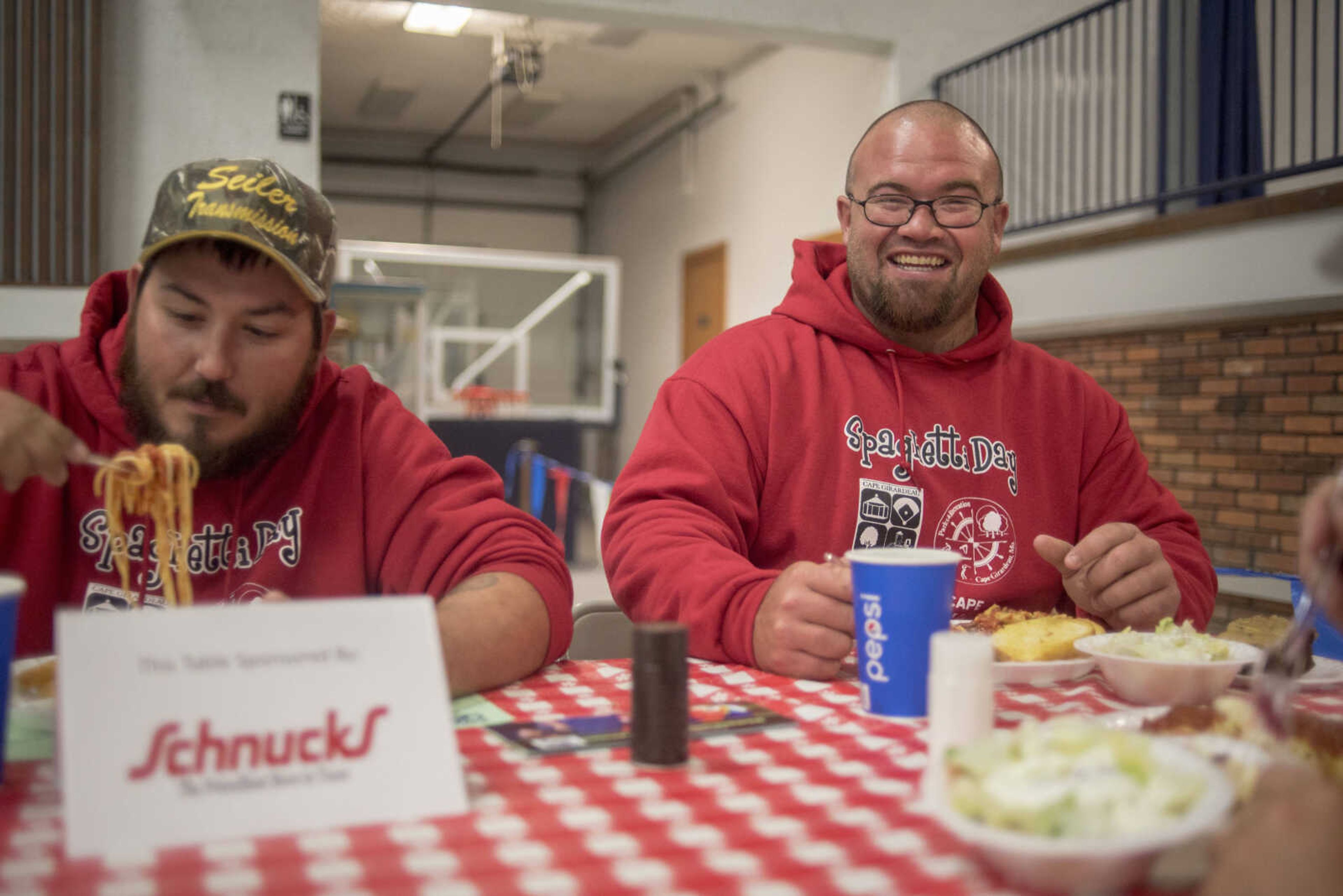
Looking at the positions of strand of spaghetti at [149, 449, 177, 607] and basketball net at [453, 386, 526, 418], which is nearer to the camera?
strand of spaghetti at [149, 449, 177, 607]

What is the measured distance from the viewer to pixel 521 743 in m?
0.95

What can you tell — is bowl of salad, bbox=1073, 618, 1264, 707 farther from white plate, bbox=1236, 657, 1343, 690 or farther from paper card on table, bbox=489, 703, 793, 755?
paper card on table, bbox=489, 703, 793, 755

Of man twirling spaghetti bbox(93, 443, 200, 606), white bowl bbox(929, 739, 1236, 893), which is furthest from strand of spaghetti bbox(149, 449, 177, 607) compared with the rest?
white bowl bbox(929, 739, 1236, 893)

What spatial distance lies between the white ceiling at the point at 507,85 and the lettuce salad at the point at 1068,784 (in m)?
6.33

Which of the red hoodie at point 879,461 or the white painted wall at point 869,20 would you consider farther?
the white painted wall at point 869,20

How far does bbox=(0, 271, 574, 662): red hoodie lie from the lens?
131cm

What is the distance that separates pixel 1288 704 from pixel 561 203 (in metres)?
12.4

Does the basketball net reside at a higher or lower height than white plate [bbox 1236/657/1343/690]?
higher

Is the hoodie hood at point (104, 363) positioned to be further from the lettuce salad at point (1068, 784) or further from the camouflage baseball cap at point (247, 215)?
the lettuce salad at point (1068, 784)

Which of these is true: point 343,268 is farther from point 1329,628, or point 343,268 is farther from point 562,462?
point 1329,628

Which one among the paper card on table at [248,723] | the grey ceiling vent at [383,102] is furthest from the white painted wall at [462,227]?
the paper card on table at [248,723]

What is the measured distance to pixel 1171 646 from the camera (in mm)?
1171

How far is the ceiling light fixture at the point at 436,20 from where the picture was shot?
742 centimetres

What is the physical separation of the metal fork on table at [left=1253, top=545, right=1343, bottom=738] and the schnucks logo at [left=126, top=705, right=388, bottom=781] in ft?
2.18
